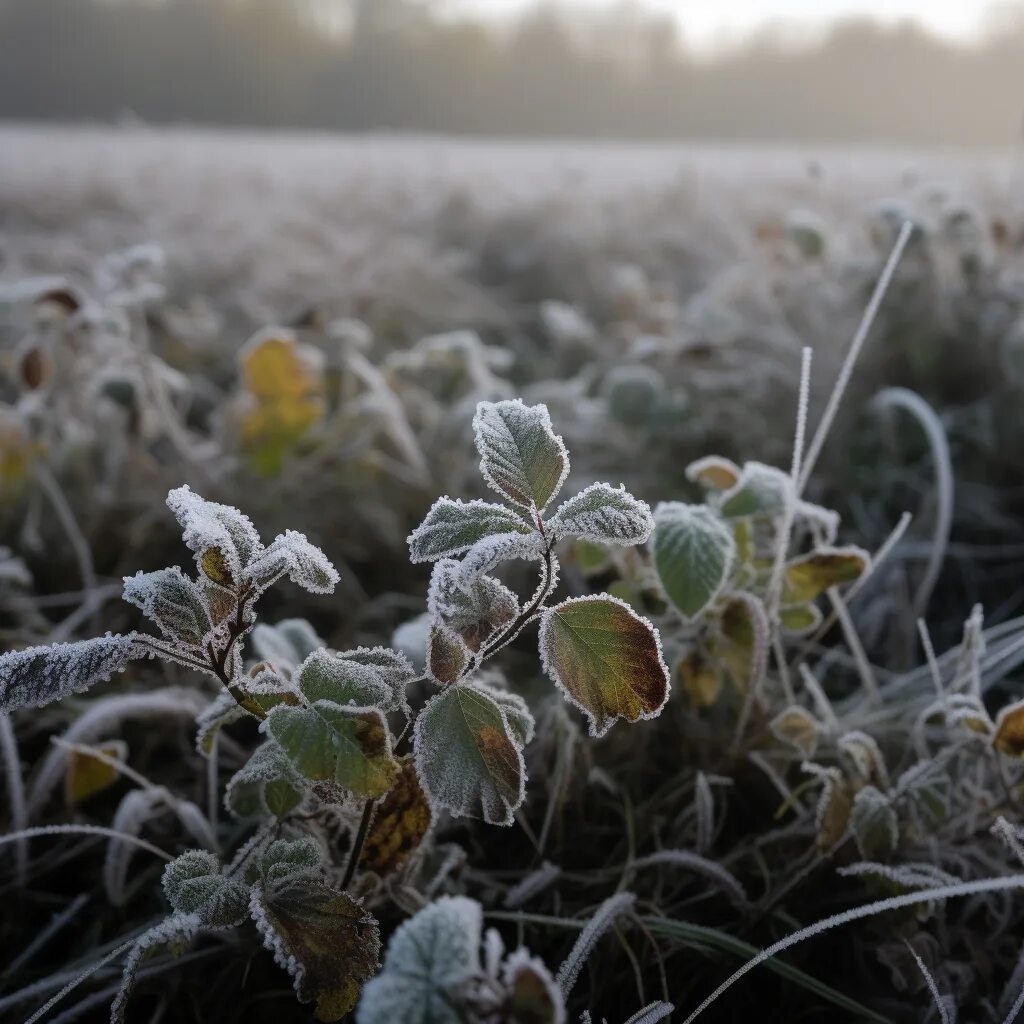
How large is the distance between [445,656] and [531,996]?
23 cm

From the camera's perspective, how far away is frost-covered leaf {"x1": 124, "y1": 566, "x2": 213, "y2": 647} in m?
0.66

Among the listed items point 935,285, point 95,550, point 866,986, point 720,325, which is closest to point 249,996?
point 866,986

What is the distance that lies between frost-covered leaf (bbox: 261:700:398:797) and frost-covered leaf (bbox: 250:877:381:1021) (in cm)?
10

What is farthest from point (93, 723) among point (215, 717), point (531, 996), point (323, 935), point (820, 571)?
point (820, 571)

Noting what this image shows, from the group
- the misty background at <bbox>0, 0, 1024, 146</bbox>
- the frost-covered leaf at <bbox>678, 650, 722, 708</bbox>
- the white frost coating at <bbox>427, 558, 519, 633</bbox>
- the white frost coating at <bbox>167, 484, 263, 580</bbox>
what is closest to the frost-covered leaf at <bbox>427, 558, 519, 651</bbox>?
the white frost coating at <bbox>427, 558, 519, 633</bbox>

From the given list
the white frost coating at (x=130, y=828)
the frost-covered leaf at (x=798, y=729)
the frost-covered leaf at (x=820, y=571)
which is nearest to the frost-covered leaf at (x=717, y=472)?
the frost-covered leaf at (x=820, y=571)

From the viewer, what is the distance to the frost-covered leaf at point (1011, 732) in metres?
0.83

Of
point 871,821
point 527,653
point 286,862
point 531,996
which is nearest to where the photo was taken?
point 531,996

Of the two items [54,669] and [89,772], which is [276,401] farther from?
[54,669]

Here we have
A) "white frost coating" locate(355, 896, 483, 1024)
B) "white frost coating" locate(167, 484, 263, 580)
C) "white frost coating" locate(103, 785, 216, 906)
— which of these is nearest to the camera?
"white frost coating" locate(355, 896, 483, 1024)

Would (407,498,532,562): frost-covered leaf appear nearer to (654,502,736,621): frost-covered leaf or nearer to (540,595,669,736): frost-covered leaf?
(540,595,669,736): frost-covered leaf

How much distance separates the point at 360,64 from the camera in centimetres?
1959

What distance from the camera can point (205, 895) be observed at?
71 centimetres

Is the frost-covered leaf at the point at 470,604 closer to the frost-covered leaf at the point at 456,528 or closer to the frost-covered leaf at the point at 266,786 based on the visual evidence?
the frost-covered leaf at the point at 456,528
